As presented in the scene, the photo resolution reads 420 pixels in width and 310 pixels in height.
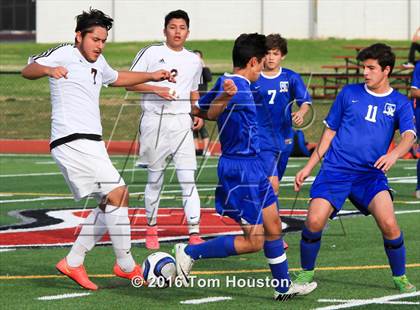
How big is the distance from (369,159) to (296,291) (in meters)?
1.20

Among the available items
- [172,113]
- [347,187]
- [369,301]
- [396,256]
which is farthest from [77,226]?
[369,301]

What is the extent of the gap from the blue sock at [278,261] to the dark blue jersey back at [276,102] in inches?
127

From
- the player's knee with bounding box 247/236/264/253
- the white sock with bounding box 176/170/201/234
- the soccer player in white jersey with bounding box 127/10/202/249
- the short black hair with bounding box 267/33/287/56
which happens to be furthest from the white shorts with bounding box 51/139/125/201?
the short black hair with bounding box 267/33/287/56

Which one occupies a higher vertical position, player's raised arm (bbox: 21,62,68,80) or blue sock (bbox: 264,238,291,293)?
player's raised arm (bbox: 21,62,68,80)

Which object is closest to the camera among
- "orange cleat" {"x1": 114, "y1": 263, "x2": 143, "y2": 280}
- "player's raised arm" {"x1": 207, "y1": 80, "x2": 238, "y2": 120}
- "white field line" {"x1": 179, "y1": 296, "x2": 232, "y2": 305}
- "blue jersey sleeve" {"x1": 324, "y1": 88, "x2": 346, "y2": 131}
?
"player's raised arm" {"x1": 207, "y1": 80, "x2": 238, "y2": 120}

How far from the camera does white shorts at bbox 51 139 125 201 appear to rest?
10.1 m

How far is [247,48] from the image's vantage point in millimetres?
9508

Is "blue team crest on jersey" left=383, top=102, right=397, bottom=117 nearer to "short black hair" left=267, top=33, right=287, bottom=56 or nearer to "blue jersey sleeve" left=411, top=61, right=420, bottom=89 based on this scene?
"short black hair" left=267, top=33, right=287, bottom=56

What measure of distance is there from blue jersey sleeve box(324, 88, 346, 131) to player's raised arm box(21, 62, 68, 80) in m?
2.15

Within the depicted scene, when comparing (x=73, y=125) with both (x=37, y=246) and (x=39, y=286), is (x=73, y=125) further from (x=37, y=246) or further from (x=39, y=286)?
(x=37, y=246)

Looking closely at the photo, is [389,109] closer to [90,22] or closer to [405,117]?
[405,117]

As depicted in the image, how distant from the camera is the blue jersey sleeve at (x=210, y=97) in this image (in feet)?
31.2

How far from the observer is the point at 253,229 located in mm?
9500

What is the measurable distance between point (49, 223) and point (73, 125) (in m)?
4.77
